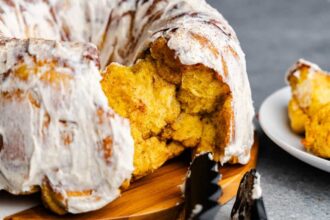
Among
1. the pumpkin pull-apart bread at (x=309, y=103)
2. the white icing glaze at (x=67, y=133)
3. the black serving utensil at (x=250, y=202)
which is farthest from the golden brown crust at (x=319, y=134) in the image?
the white icing glaze at (x=67, y=133)

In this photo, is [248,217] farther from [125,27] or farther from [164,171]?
Answer: [125,27]

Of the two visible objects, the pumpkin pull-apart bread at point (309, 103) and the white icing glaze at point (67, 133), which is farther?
the pumpkin pull-apart bread at point (309, 103)

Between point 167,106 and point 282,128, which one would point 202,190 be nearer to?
point 167,106

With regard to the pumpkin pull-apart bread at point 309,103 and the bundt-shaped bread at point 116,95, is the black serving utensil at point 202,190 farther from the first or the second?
the pumpkin pull-apart bread at point 309,103

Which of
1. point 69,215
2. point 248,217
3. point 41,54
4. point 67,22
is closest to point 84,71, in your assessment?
point 41,54

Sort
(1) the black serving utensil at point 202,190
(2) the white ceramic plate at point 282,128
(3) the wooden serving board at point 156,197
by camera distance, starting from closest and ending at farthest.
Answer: (1) the black serving utensil at point 202,190, (3) the wooden serving board at point 156,197, (2) the white ceramic plate at point 282,128

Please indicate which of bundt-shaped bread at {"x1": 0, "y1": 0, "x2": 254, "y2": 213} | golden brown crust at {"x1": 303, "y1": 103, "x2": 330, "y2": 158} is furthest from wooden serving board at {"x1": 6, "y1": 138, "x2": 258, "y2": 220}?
golden brown crust at {"x1": 303, "y1": 103, "x2": 330, "y2": 158}

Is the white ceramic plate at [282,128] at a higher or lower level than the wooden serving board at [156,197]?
lower

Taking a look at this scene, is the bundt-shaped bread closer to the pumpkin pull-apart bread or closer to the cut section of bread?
the cut section of bread
